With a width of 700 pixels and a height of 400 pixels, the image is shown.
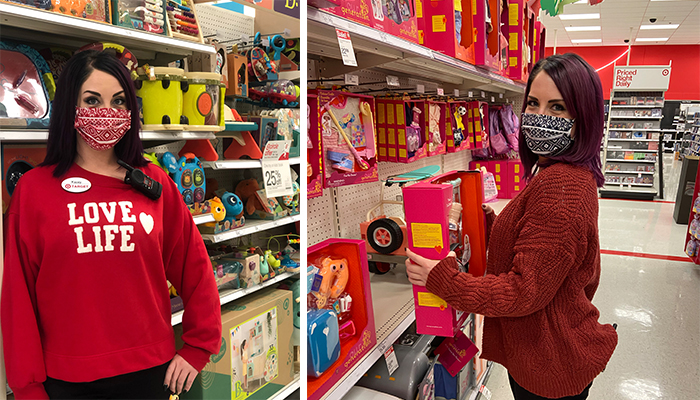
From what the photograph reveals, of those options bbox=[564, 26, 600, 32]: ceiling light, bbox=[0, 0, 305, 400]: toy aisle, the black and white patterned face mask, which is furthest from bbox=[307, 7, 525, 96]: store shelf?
bbox=[564, 26, 600, 32]: ceiling light

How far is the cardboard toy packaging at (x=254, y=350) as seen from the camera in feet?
4.81

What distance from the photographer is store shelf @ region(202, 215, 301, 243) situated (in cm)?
143

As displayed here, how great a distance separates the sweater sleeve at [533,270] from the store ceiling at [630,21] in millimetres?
11534

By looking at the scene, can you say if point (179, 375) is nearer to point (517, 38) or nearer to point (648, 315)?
point (517, 38)

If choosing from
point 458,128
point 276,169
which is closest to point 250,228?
point 276,169

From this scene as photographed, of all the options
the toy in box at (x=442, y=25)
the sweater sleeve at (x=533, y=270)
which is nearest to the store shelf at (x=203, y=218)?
the sweater sleeve at (x=533, y=270)

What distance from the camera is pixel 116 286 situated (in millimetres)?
919

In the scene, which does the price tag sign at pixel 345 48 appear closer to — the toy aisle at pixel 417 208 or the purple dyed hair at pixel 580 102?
the toy aisle at pixel 417 208

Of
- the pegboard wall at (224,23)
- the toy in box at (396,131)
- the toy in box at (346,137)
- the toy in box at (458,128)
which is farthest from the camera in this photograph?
the toy in box at (458,128)

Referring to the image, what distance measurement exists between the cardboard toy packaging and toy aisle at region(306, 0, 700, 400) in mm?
244

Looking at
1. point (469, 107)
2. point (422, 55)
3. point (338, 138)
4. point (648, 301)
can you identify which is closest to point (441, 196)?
point (338, 138)

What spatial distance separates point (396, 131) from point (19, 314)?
1.71 meters

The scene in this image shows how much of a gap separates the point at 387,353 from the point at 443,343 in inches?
24.6

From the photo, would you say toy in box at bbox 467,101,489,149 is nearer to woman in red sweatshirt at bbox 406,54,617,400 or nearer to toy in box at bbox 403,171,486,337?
toy in box at bbox 403,171,486,337
